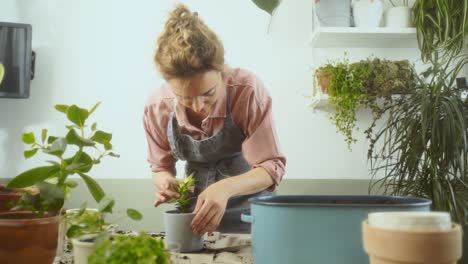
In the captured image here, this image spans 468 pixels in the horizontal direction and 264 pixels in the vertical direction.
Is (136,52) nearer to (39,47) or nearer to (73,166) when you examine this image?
(39,47)

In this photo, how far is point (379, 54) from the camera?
2.41m

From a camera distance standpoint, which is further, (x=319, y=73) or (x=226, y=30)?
(x=226, y=30)

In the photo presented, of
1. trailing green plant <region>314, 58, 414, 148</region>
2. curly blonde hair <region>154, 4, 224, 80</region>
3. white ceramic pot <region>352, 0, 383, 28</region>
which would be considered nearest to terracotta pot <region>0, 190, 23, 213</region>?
curly blonde hair <region>154, 4, 224, 80</region>

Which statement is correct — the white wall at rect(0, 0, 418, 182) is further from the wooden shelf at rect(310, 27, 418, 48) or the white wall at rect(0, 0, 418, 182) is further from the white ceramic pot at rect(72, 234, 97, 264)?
the white ceramic pot at rect(72, 234, 97, 264)

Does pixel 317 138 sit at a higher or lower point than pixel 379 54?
lower

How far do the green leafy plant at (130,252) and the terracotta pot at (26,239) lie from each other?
0.39 ft

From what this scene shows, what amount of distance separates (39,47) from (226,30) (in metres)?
1.13

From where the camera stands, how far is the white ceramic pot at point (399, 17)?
2.24 metres

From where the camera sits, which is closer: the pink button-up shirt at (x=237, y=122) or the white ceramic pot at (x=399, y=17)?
the pink button-up shirt at (x=237, y=122)

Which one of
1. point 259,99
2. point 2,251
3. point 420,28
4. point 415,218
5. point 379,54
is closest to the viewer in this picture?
point 415,218

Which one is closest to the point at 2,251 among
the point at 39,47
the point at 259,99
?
the point at 259,99

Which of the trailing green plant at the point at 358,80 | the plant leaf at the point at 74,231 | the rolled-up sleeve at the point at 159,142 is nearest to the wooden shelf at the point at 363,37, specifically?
the trailing green plant at the point at 358,80

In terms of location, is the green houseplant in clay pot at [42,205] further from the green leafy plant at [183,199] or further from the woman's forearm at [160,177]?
the woman's forearm at [160,177]

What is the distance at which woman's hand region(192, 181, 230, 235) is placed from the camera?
92 centimetres
